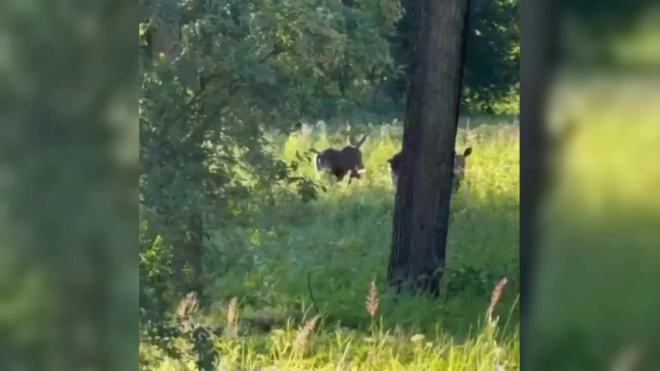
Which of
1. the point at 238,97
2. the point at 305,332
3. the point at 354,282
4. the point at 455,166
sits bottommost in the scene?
the point at 305,332

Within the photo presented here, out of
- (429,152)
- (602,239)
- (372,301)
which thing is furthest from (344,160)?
(602,239)

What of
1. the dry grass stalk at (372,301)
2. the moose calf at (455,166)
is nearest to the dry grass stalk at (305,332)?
the dry grass stalk at (372,301)

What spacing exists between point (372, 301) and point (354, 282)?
5 centimetres

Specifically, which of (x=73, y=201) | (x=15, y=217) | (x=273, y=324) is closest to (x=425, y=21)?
(x=273, y=324)

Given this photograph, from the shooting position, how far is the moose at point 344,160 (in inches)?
65.1

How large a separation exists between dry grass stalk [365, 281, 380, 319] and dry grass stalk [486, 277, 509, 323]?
227 millimetres

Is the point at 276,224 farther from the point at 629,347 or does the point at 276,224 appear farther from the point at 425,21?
the point at 629,347

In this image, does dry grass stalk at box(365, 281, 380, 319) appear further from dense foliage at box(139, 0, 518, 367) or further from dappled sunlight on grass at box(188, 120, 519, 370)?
dense foliage at box(139, 0, 518, 367)

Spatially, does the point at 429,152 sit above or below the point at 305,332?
above

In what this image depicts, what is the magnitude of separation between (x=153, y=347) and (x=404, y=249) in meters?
0.55

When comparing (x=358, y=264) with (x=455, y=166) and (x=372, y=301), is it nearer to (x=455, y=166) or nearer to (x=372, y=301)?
(x=372, y=301)

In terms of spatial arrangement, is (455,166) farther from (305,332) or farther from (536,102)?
(305,332)

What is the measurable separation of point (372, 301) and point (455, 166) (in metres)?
0.32

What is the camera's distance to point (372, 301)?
1660 millimetres
